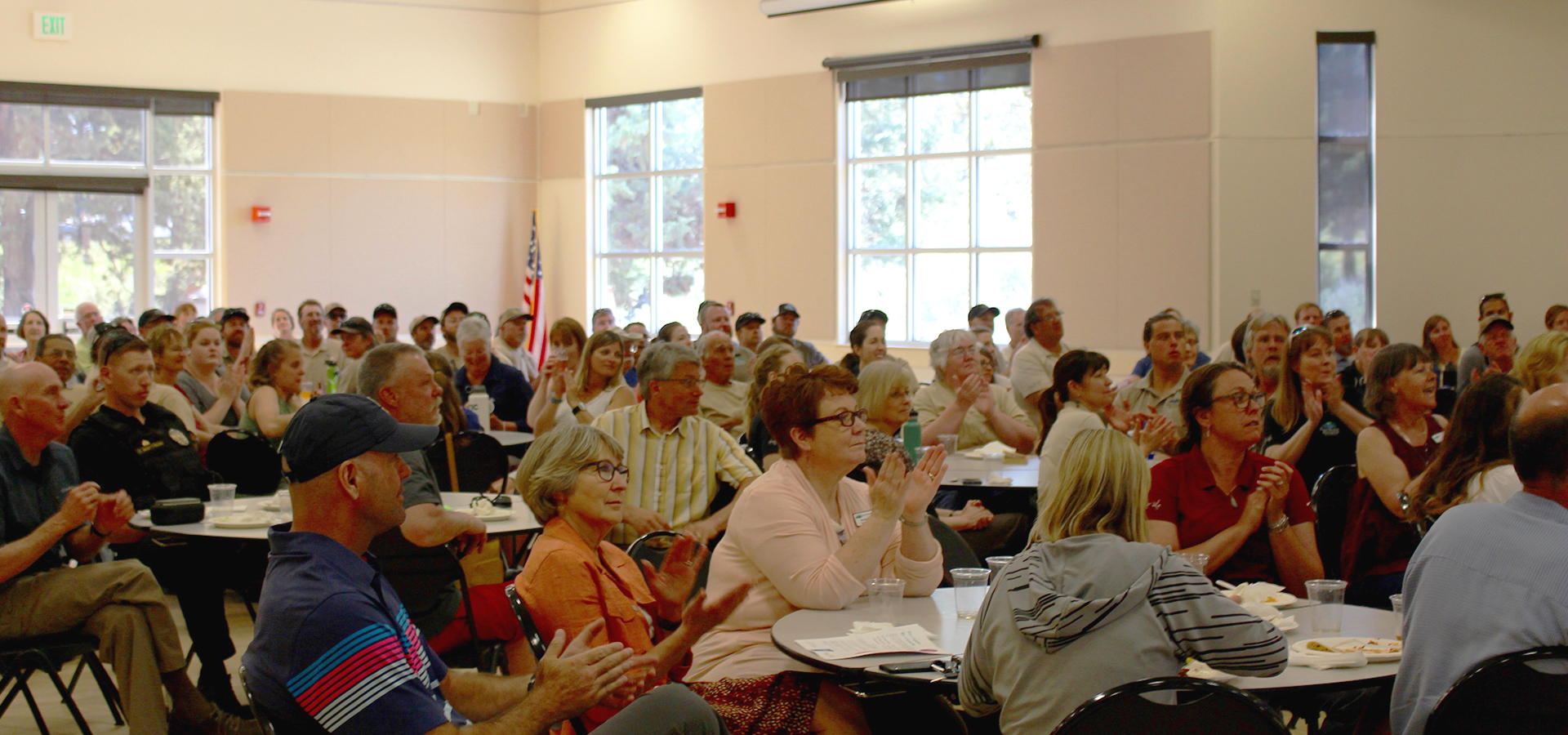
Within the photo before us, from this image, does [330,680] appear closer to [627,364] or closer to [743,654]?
[743,654]

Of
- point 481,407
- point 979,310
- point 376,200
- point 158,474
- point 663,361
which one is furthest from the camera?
point 376,200

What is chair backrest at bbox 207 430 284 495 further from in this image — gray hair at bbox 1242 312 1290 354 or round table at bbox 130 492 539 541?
gray hair at bbox 1242 312 1290 354

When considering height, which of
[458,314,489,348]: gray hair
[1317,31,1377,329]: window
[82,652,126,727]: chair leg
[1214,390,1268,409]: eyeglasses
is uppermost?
[1317,31,1377,329]: window

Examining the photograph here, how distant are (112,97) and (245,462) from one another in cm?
1014

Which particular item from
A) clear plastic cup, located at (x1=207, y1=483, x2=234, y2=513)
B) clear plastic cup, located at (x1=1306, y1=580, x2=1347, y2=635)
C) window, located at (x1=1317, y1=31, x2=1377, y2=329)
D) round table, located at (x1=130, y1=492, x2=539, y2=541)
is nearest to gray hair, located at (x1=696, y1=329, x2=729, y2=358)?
round table, located at (x1=130, y1=492, x2=539, y2=541)

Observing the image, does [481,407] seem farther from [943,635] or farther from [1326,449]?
[943,635]

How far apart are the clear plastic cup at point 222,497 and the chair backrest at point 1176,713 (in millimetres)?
3644

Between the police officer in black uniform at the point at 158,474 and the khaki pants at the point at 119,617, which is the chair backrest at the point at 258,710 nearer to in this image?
the khaki pants at the point at 119,617

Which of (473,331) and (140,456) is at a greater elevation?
(473,331)

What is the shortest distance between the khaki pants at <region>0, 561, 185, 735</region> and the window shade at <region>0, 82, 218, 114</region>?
443 inches

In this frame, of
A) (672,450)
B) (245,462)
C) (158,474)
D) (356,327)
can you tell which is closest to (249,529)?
(158,474)

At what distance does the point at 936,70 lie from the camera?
492 inches

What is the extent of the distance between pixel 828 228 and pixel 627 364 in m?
5.57

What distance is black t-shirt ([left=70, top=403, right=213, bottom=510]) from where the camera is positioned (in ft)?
16.3
